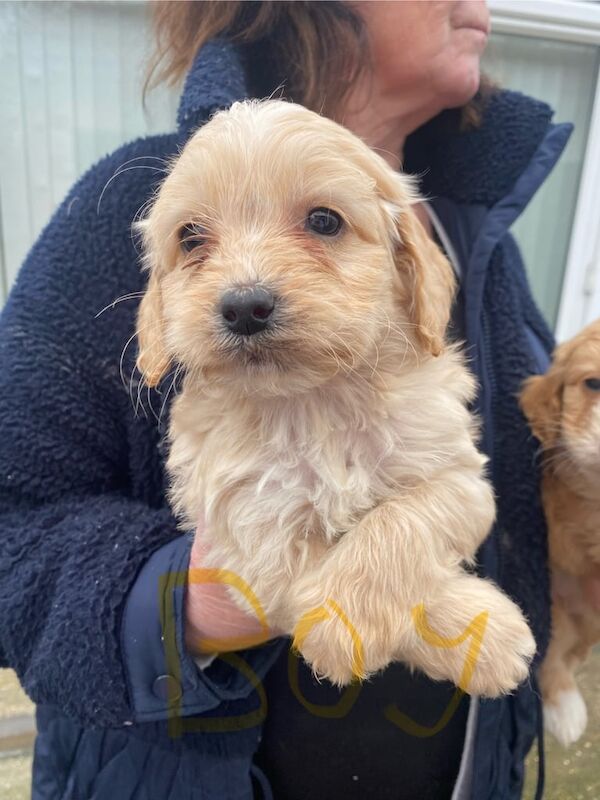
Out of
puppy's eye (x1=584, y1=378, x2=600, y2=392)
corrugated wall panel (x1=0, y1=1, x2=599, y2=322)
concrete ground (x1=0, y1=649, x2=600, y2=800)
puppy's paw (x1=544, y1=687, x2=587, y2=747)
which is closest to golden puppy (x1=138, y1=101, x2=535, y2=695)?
puppy's eye (x1=584, y1=378, x2=600, y2=392)

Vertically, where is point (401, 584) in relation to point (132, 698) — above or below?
above

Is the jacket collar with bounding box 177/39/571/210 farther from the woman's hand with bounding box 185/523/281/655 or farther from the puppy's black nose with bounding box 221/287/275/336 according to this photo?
the woman's hand with bounding box 185/523/281/655

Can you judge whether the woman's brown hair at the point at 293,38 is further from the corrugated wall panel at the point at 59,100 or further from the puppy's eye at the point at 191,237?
the corrugated wall panel at the point at 59,100

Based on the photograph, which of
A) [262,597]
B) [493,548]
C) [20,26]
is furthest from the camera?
[20,26]

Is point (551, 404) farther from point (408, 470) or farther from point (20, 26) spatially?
point (20, 26)

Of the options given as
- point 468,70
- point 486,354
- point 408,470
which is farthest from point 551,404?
point 468,70

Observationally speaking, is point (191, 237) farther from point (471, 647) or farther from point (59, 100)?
point (59, 100)

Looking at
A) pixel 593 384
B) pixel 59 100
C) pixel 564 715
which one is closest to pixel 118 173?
pixel 593 384

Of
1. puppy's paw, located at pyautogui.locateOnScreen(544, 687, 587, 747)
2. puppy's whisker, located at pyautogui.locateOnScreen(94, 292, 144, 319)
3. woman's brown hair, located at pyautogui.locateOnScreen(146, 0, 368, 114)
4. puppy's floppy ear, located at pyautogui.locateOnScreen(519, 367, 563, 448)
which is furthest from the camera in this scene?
puppy's paw, located at pyautogui.locateOnScreen(544, 687, 587, 747)
